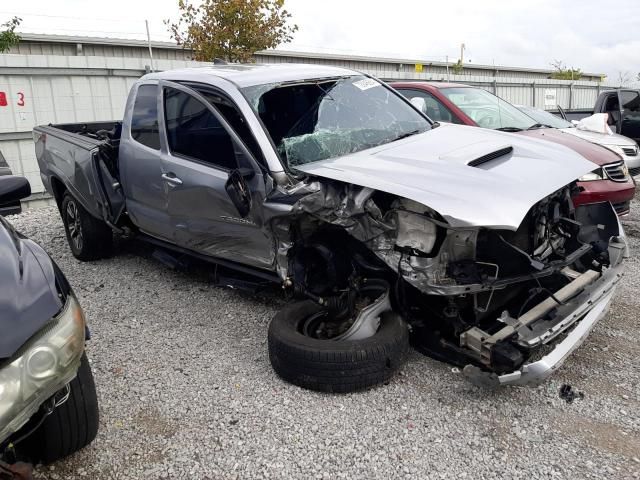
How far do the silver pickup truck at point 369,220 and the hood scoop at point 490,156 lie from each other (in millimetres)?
11

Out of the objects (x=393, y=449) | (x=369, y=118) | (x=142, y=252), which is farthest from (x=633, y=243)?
(x=142, y=252)

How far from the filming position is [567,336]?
307 centimetres

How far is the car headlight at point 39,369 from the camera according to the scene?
183cm

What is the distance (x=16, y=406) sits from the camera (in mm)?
1839

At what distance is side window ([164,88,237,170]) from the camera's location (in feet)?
13.0

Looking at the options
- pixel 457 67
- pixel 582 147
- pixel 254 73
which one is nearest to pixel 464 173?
pixel 254 73

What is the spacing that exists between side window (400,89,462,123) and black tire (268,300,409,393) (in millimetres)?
3644

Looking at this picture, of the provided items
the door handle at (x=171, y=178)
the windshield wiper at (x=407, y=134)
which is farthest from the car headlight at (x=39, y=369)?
the windshield wiper at (x=407, y=134)

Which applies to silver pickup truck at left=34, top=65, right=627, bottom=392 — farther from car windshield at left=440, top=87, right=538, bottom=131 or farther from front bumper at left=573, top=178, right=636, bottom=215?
car windshield at left=440, top=87, right=538, bottom=131

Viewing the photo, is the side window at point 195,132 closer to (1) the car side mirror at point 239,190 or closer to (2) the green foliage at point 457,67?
(1) the car side mirror at point 239,190

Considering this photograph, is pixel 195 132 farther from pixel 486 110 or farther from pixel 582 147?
pixel 582 147

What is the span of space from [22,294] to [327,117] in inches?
99.2

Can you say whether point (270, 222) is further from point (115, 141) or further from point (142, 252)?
point (142, 252)

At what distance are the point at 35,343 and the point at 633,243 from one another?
590 cm
